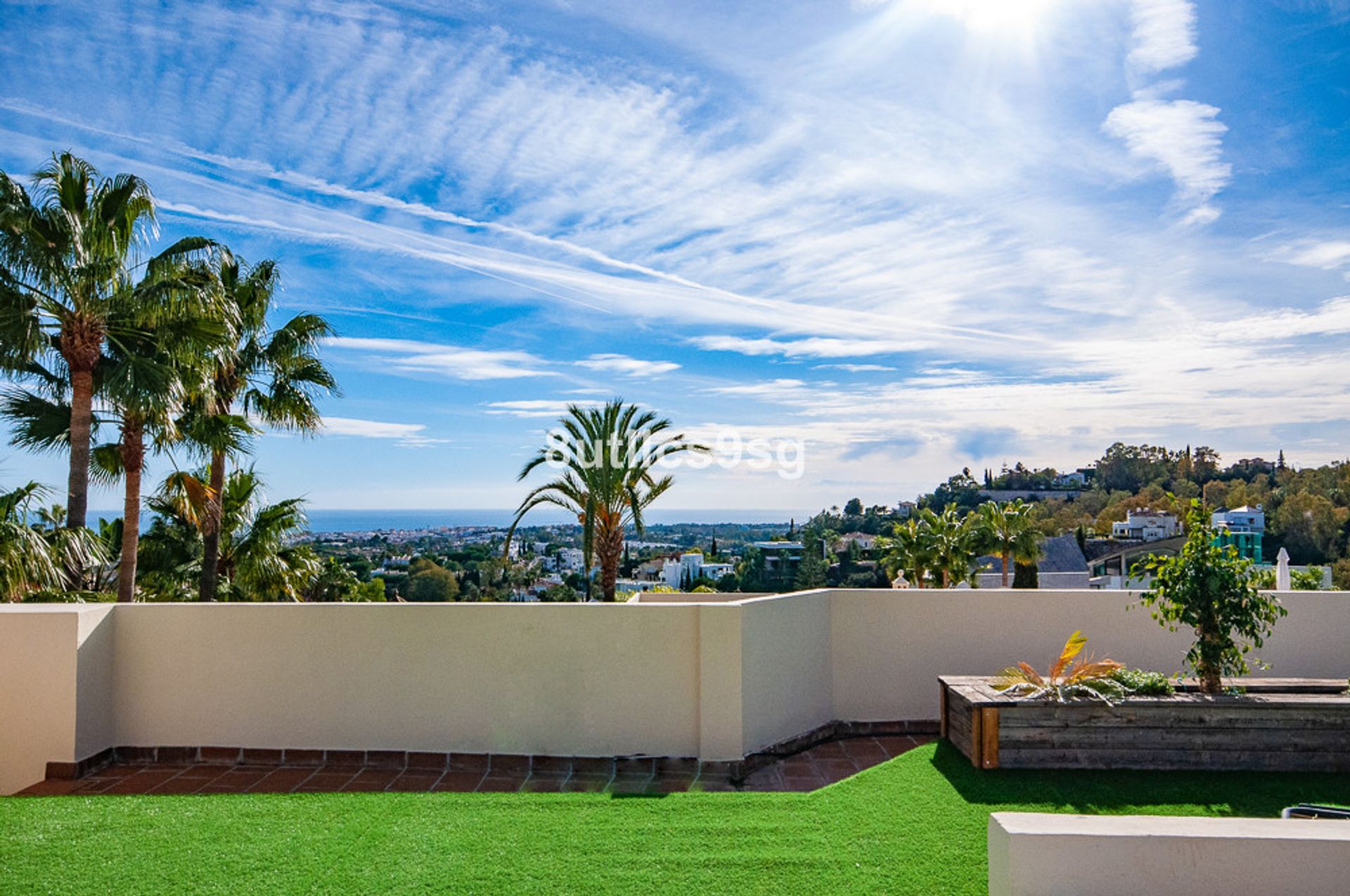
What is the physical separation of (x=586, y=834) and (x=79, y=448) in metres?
8.44

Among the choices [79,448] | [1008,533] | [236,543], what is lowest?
[1008,533]

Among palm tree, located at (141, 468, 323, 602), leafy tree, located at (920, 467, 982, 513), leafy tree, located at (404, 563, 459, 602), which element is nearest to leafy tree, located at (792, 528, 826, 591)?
leafy tree, located at (920, 467, 982, 513)

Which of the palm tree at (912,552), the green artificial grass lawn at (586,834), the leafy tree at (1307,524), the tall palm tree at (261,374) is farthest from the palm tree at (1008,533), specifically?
the green artificial grass lawn at (586,834)

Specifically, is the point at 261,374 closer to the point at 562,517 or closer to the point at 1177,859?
the point at 562,517

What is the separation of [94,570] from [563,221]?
950 centimetres

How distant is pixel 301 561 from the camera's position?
13.7 m

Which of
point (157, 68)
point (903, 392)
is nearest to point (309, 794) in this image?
point (157, 68)

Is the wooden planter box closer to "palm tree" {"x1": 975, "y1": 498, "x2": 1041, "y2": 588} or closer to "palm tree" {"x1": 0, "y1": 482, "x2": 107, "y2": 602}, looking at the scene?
"palm tree" {"x1": 0, "y1": 482, "x2": 107, "y2": 602}

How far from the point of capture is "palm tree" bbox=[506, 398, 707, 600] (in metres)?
11.7

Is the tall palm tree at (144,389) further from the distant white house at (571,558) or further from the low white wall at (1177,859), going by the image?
the low white wall at (1177,859)

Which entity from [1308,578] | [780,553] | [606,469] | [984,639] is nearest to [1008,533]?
[780,553]

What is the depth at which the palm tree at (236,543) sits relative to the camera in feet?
42.1

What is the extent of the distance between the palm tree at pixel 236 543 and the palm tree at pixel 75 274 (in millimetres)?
3306

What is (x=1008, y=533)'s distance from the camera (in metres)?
25.0
